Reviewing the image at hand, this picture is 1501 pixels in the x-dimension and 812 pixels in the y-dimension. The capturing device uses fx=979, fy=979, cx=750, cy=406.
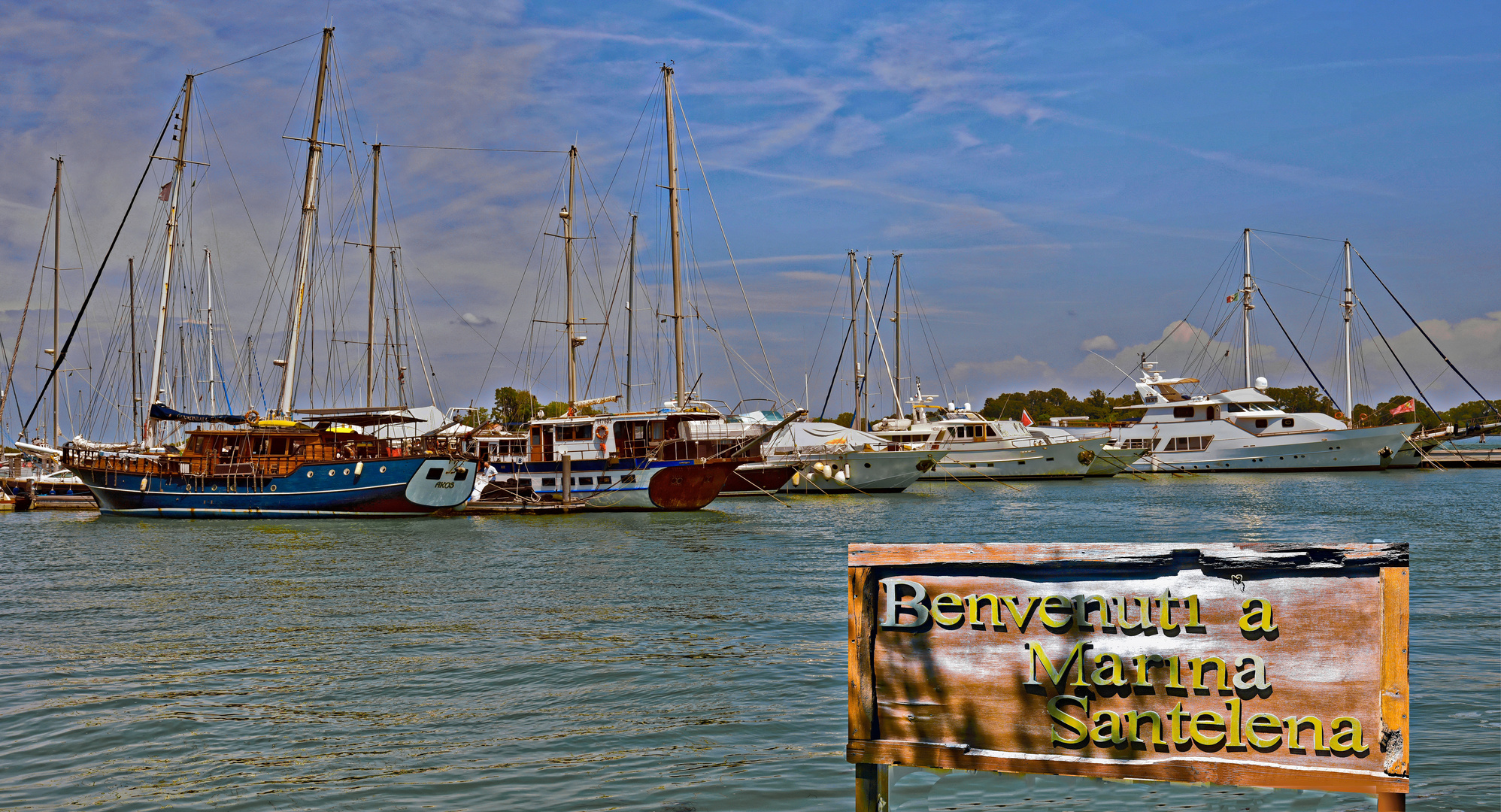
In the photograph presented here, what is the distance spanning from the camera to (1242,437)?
6944 centimetres

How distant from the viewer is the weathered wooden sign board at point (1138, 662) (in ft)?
11.2

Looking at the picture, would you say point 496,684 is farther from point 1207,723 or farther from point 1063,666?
point 1207,723

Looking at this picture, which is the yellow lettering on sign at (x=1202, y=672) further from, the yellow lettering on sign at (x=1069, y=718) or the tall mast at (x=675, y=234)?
the tall mast at (x=675, y=234)

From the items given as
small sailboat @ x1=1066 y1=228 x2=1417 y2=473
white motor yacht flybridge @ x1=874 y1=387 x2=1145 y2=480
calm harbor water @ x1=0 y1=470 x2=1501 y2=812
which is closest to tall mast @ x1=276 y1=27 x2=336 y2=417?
calm harbor water @ x1=0 y1=470 x2=1501 y2=812

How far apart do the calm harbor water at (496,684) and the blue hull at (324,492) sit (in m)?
11.2

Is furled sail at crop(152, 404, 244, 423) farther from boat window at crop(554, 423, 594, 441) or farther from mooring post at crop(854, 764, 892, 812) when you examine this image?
mooring post at crop(854, 764, 892, 812)

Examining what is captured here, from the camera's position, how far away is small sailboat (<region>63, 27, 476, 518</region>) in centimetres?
3828

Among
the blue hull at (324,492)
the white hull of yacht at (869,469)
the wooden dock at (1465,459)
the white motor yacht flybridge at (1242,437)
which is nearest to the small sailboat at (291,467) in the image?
the blue hull at (324,492)

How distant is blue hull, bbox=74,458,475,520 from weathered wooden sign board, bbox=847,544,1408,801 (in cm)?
3707

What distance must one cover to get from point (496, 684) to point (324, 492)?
102 feet

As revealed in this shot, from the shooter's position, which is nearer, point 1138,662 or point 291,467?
point 1138,662

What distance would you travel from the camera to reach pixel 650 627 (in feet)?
46.3

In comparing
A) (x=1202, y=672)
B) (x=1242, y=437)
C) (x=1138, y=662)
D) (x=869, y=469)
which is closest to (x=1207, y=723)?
(x=1202, y=672)

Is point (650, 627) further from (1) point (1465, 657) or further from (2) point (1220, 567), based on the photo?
(2) point (1220, 567)
